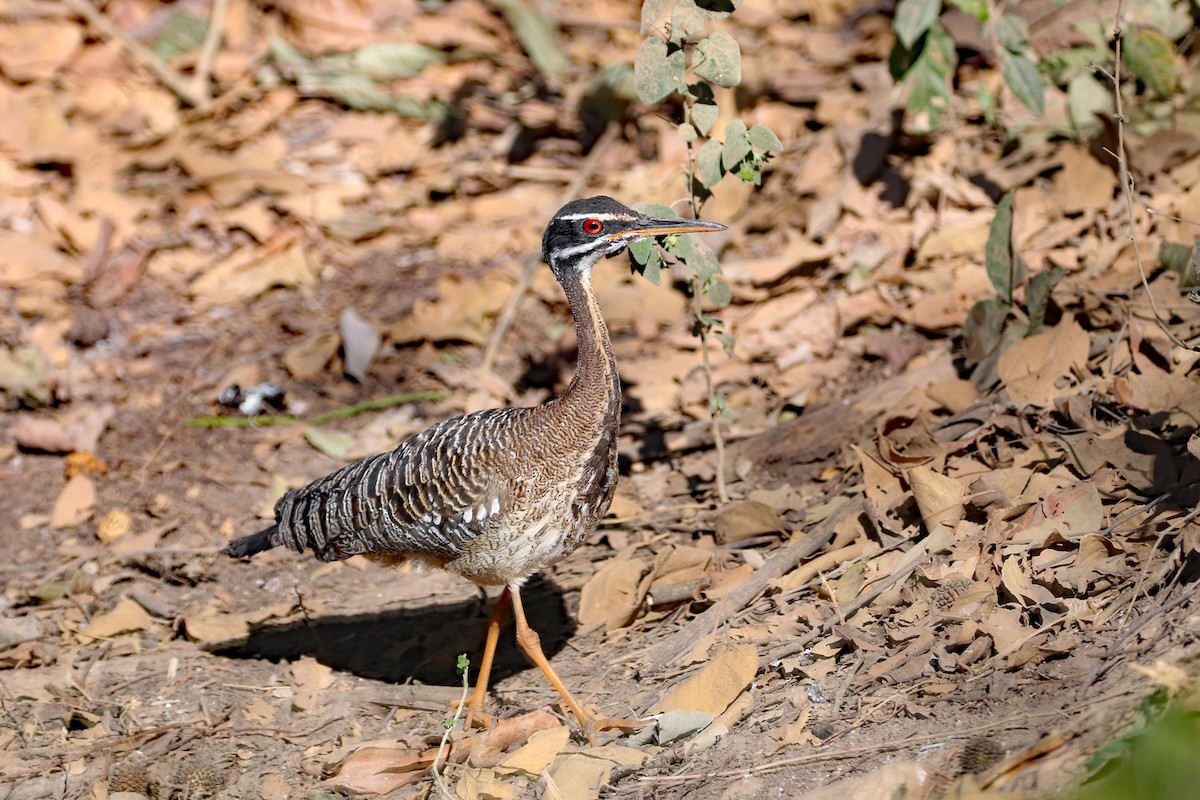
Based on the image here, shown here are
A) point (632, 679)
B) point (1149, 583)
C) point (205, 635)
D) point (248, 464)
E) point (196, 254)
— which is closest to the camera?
point (1149, 583)

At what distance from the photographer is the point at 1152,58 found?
714cm

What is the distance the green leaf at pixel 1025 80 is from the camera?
7191 mm

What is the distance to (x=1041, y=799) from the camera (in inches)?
133

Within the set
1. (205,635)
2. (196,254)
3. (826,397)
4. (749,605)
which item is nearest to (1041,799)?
(749,605)

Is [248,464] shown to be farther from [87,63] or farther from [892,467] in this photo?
[87,63]

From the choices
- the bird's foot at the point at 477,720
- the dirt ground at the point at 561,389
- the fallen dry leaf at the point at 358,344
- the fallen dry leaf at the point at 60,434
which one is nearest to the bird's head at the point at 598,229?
the dirt ground at the point at 561,389

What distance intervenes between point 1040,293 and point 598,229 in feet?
7.45

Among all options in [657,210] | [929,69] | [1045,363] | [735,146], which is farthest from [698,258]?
[929,69]

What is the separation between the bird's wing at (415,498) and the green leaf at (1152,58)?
4406mm

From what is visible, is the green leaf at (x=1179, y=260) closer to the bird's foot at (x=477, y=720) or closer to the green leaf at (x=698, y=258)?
the green leaf at (x=698, y=258)

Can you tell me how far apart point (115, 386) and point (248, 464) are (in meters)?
1.59

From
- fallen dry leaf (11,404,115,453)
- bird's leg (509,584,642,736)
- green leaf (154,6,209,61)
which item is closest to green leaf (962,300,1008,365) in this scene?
bird's leg (509,584,642,736)

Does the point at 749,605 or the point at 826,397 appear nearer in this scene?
the point at 749,605

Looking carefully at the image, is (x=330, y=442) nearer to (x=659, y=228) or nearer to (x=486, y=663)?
(x=486, y=663)
